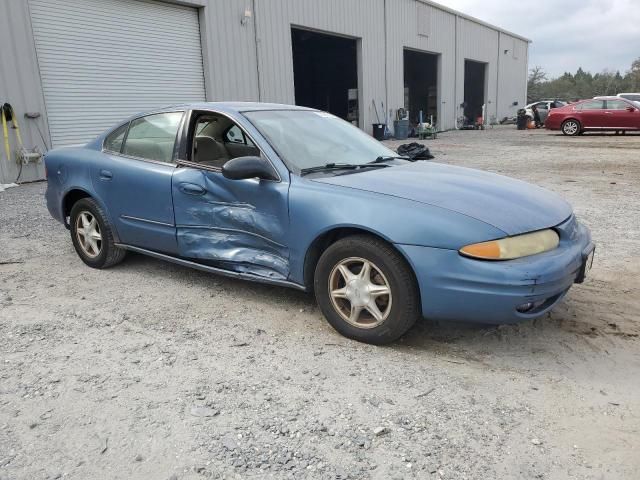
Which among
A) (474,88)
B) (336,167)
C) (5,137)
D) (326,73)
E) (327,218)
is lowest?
(327,218)

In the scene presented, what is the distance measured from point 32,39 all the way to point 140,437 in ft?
33.8

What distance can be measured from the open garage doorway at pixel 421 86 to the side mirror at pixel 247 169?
2703 centimetres

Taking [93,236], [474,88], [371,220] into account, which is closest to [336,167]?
[371,220]

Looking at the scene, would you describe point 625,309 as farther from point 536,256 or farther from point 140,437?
point 140,437

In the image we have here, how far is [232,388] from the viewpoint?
2.83m

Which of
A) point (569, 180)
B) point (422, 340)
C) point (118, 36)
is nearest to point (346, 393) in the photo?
point (422, 340)

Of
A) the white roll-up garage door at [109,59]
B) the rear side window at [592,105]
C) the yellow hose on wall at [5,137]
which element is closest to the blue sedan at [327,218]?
the yellow hose on wall at [5,137]

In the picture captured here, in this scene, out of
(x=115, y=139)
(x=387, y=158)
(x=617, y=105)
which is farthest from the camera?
(x=617, y=105)

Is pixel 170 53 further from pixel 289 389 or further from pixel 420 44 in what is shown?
pixel 420 44

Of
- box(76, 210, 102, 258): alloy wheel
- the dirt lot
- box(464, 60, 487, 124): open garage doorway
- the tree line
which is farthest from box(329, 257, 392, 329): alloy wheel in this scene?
the tree line

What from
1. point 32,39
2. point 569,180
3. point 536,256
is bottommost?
point 569,180

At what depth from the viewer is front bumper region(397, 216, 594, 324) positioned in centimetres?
285

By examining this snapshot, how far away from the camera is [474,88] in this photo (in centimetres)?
3672

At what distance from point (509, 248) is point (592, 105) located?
68.7 ft
